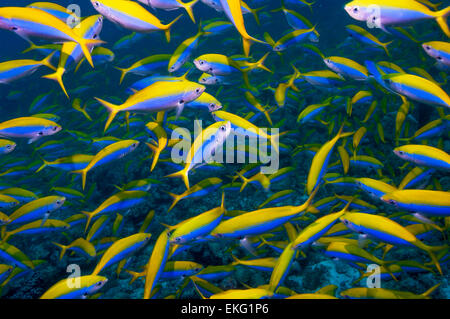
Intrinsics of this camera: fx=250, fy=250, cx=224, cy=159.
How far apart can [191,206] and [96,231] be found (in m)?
1.65

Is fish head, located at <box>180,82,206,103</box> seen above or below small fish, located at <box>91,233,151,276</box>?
above

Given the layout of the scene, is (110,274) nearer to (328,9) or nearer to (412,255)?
(412,255)

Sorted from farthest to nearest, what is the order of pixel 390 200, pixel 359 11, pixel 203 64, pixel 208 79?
1. pixel 208 79
2. pixel 203 64
3. pixel 359 11
4. pixel 390 200

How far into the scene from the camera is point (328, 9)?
18562mm

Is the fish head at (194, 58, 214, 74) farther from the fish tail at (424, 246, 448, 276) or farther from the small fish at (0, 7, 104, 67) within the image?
the fish tail at (424, 246, 448, 276)

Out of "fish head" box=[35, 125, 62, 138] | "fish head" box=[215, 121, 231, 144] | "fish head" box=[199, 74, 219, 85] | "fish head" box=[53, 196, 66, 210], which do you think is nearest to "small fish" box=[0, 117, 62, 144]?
"fish head" box=[35, 125, 62, 138]

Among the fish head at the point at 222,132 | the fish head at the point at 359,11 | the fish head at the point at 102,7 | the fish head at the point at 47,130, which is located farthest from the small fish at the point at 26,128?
the fish head at the point at 359,11

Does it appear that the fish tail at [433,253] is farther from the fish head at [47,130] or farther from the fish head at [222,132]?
the fish head at [47,130]

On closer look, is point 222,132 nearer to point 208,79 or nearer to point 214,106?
point 214,106

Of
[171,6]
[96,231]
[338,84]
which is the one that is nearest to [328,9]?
[338,84]

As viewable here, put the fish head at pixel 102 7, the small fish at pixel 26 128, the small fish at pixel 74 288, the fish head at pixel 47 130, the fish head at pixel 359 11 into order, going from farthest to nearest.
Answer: the fish head at pixel 47 130, the small fish at pixel 26 128, the fish head at pixel 359 11, the fish head at pixel 102 7, the small fish at pixel 74 288

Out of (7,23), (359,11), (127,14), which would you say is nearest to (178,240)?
(127,14)

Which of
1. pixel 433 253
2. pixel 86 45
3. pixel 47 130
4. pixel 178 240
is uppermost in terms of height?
pixel 86 45
